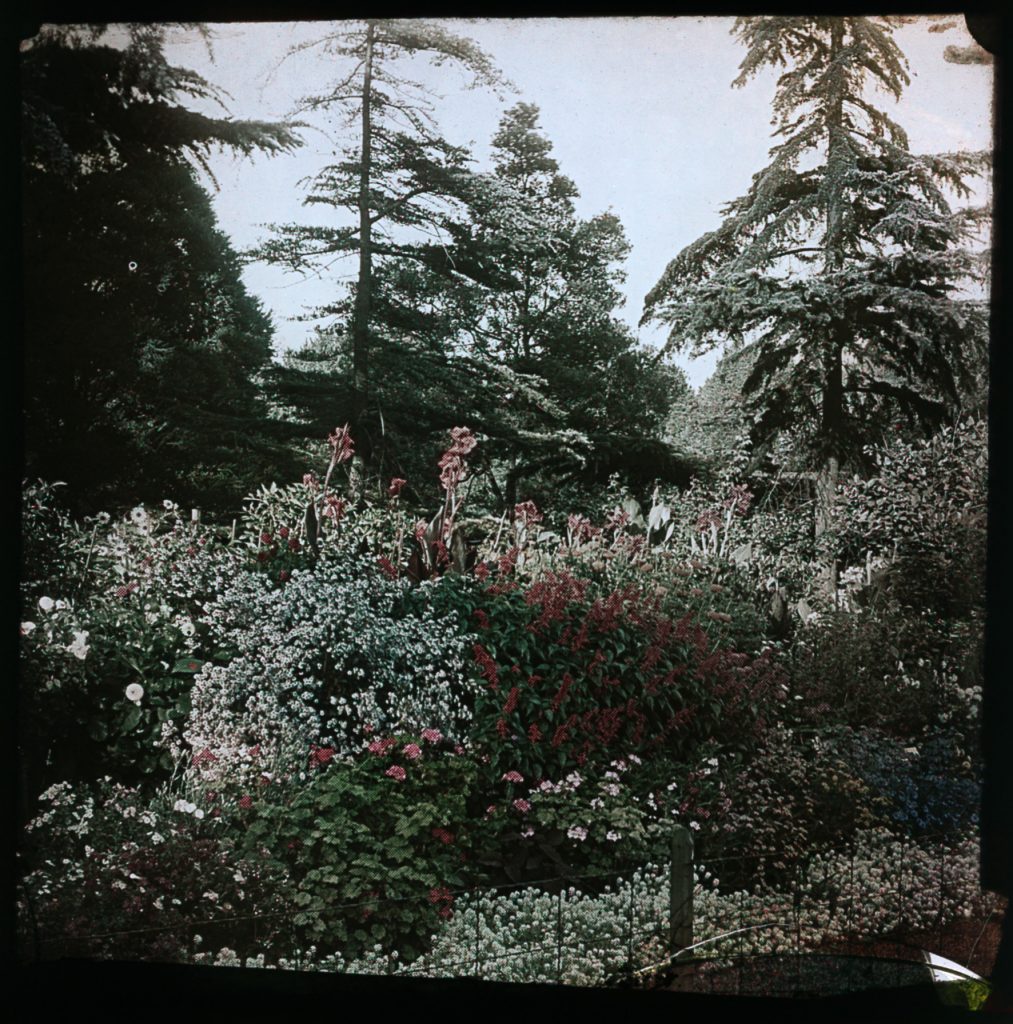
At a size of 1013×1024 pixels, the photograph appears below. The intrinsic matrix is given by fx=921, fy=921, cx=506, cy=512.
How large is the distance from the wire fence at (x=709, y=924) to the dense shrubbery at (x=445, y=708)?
37 mm

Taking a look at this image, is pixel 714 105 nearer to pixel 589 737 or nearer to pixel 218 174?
pixel 218 174

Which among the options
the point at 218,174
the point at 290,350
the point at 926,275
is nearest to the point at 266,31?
the point at 218,174

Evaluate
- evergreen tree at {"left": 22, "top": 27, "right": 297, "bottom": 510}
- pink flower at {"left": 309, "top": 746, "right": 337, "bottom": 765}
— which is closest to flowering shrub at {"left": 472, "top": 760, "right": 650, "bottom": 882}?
pink flower at {"left": 309, "top": 746, "right": 337, "bottom": 765}

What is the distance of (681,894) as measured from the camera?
4016 mm

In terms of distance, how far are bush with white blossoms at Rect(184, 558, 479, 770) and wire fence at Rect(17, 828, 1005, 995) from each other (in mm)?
755

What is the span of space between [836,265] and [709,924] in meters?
3.01

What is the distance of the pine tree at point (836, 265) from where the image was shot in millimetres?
4109

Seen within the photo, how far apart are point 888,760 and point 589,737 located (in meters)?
1.33

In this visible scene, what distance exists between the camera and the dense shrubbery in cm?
407

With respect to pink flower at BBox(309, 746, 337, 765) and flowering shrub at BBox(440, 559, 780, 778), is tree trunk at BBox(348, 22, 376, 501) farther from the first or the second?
pink flower at BBox(309, 746, 337, 765)

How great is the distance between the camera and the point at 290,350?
4.29 meters

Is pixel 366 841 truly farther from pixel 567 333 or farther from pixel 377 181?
pixel 377 181

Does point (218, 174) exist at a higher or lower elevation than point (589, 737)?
higher

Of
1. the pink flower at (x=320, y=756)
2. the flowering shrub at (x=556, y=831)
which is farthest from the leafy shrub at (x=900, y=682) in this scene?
the pink flower at (x=320, y=756)
